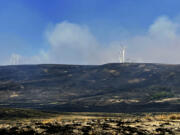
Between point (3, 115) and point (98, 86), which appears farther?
point (98, 86)

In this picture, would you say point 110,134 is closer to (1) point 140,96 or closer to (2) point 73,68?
(1) point 140,96

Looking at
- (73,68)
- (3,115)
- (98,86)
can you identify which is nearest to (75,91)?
(98,86)

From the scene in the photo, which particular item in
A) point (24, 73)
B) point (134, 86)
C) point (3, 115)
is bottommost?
point (3, 115)

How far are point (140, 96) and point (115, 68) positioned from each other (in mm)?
29163

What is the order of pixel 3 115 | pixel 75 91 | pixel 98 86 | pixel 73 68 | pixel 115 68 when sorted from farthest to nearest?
pixel 73 68
pixel 115 68
pixel 98 86
pixel 75 91
pixel 3 115

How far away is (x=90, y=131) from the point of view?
798 centimetres

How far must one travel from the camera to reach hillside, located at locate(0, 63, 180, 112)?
39.8 meters

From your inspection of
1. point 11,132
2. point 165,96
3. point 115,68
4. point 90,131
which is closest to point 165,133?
point 90,131

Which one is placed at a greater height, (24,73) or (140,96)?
(24,73)

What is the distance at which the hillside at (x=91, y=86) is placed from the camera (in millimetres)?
39844

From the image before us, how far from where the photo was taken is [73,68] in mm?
78938

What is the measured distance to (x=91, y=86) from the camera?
186 ft

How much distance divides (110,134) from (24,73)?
231 feet

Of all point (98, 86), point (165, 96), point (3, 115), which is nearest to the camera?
point (3, 115)
